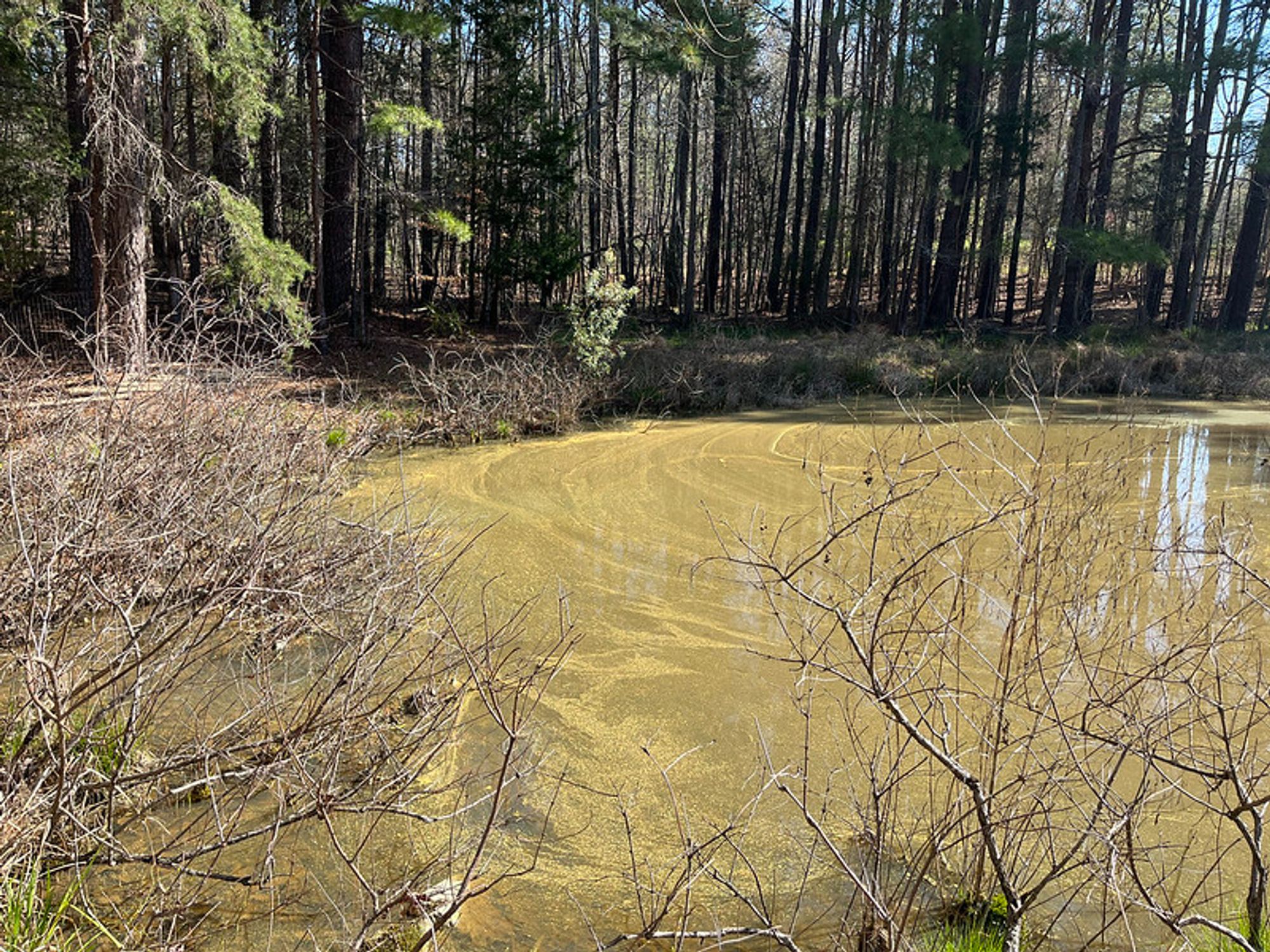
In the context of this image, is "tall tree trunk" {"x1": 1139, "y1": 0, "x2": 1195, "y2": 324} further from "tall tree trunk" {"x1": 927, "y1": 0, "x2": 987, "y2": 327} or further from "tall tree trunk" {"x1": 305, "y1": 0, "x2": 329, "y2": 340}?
"tall tree trunk" {"x1": 305, "y1": 0, "x2": 329, "y2": 340}

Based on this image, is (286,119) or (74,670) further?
(286,119)

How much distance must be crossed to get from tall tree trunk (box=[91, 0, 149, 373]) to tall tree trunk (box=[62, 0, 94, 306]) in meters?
0.23

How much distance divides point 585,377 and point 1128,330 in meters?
14.8

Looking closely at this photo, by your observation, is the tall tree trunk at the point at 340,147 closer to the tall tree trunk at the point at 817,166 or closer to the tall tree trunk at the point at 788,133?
the tall tree trunk at the point at 817,166

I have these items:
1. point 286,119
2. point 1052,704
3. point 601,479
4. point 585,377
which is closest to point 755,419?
point 585,377

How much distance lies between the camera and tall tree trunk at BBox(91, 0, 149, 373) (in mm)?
10523

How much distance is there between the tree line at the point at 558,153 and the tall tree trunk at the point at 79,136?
66mm

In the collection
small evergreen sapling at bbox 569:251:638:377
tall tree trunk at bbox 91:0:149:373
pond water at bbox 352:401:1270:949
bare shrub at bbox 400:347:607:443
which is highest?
tall tree trunk at bbox 91:0:149:373

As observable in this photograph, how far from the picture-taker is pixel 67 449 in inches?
196

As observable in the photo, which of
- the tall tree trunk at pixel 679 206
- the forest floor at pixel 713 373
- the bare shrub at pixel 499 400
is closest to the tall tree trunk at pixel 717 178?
the tall tree trunk at pixel 679 206

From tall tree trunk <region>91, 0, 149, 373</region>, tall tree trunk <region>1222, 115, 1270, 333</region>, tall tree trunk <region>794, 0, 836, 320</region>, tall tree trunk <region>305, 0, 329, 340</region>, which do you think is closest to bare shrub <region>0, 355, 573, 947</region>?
tall tree trunk <region>91, 0, 149, 373</region>

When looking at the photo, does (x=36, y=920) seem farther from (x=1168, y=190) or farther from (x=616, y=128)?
(x=1168, y=190)

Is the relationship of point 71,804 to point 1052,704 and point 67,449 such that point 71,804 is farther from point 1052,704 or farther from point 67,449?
point 1052,704

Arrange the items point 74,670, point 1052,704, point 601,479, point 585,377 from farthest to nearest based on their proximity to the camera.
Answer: point 585,377
point 601,479
point 74,670
point 1052,704
